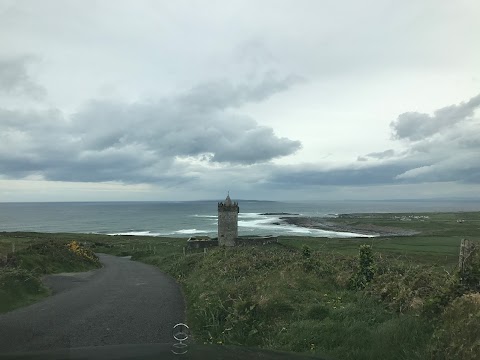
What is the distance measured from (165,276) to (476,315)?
23.5 meters

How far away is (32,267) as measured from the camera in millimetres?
28141

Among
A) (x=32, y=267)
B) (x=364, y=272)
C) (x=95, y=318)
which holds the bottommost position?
(x=32, y=267)

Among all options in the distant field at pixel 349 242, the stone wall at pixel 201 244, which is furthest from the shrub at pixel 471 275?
the stone wall at pixel 201 244

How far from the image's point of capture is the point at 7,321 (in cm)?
1382

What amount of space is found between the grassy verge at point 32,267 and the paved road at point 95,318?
0.96 meters

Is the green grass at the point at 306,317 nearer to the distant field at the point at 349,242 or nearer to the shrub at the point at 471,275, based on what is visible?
the shrub at the point at 471,275

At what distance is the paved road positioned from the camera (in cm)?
1167

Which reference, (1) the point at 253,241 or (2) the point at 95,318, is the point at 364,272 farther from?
(1) the point at 253,241

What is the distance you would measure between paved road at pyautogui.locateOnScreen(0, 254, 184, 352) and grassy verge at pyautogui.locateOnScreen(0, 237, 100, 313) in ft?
3.16

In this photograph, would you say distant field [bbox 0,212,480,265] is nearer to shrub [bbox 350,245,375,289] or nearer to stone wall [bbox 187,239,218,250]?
stone wall [bbox 187,239,218,250]

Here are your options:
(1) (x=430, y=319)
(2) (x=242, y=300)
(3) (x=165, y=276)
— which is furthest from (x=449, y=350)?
(3) (x=165, y=276)

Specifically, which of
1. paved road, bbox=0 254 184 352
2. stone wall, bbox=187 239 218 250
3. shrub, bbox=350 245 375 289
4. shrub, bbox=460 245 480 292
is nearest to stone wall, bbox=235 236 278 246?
stone wall, bbox=187 239 218 250

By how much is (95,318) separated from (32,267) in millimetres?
16909

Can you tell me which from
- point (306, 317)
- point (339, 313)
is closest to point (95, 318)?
point (306, 317)
